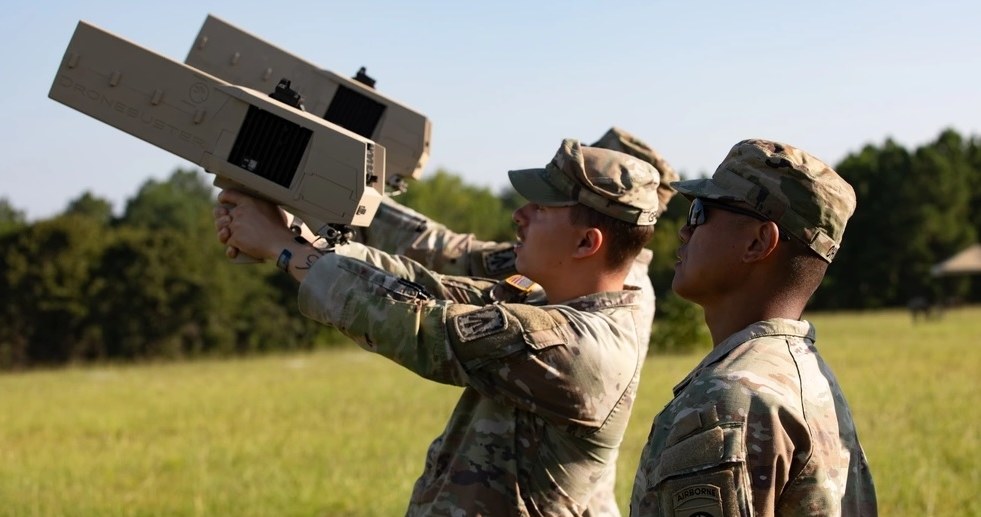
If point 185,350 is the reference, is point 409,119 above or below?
above

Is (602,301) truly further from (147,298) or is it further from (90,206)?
(90,206)

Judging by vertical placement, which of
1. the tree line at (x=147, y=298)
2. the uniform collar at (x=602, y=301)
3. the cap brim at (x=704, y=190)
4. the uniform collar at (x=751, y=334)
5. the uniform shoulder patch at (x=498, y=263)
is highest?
the cap brim at (x=704, y=190)

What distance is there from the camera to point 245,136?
11.3ft

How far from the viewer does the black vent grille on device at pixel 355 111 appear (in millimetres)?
4438

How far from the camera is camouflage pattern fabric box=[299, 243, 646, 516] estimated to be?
3.09 metres

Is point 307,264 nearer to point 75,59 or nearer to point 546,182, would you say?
point 546,182

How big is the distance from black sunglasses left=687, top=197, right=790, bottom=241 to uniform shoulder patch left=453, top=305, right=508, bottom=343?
0.60 m

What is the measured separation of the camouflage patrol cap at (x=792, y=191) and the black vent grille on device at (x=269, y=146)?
1250mm

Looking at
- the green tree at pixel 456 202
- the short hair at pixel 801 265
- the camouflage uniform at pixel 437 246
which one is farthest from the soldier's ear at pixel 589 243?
the green tree at pixel 456 202

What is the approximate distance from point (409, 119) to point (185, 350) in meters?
39.3

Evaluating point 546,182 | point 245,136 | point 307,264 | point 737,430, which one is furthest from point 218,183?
point 737,430

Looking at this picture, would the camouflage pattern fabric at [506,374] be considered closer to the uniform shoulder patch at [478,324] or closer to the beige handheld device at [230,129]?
the uniform shoulder patch at [478,324]

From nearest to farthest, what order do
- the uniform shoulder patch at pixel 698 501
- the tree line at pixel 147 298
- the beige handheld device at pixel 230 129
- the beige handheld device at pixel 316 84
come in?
the uniform shoulder patch at pixel 698 501 < the beige handheld device at pixel 230 129 < the beige handheld device at pixel 316 84 < the tree line at pixel 147 298

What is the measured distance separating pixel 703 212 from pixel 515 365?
70 cm
